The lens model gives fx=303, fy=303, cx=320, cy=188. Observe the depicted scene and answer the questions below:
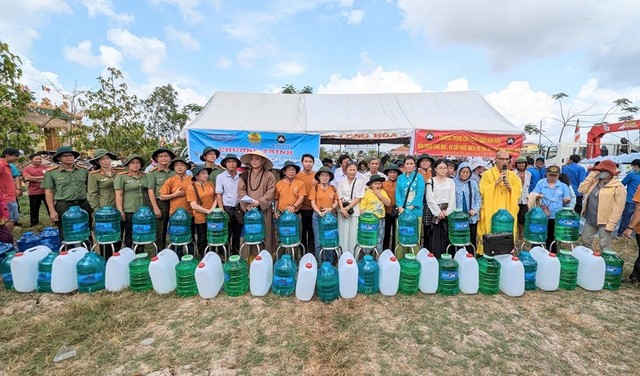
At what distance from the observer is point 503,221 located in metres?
3.83

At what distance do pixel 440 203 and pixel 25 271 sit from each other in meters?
4.98

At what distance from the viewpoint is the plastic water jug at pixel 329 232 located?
3695mm

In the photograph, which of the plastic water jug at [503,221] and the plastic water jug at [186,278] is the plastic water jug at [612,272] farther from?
the plastic water jug at [186,278]

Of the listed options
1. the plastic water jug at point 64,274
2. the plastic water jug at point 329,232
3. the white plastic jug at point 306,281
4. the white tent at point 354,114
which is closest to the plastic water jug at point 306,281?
the white plastic jug at point 306,281

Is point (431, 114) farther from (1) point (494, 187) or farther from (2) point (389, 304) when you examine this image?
(2) point (389, 304)

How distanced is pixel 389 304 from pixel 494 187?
2.08 meters

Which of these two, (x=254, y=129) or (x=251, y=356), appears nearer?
(x=251, y=356)

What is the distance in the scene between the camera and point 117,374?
2.28 metres

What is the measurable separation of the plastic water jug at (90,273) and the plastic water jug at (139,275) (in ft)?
1.15

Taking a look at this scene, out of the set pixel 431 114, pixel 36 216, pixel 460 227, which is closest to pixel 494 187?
pixel 460 227

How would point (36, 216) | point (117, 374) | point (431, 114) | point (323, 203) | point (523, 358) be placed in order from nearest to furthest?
1. point (117, 374)
2. point (523, 358)
3. point (323, 203)
4. point (36, 216)
5. point (431, 114)

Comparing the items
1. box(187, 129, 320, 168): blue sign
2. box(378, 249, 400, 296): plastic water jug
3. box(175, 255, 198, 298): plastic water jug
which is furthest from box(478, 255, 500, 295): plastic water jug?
box(187, 129, 320, 168): blue sign

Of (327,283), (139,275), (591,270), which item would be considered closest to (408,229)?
(327,283)

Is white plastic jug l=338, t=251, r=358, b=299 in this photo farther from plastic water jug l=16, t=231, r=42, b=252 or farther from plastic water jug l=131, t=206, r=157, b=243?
plastic water jug l=16, t=231, r=42, b=252
